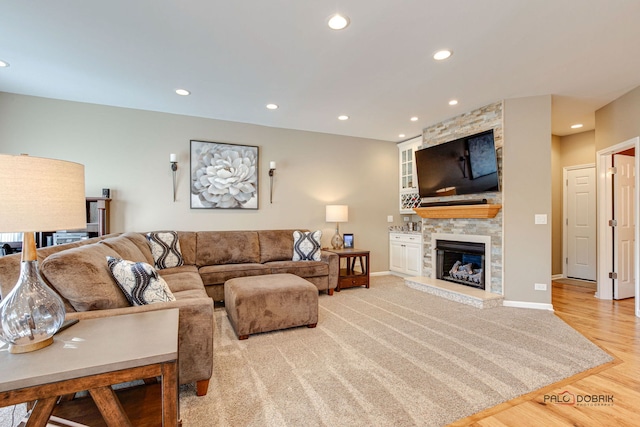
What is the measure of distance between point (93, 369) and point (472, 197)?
439 centimetres

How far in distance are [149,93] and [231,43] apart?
1659mm

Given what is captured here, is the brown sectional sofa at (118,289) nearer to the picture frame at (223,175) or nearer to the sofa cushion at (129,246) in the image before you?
the sofa cushion at (129,246)

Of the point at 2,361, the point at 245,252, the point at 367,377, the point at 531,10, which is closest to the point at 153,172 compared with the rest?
the point at 245,252

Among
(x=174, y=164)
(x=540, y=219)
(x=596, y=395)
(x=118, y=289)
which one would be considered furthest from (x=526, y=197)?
(x=174, y=164)

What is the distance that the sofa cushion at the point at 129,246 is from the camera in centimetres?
248

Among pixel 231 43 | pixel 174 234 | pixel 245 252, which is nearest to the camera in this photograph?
pixel 231 43

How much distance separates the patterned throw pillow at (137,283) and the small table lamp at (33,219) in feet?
1.77

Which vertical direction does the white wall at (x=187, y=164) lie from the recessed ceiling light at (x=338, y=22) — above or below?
below

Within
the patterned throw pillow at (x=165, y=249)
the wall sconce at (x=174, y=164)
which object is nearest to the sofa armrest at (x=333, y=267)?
the patterned throw pillow at (x=165, y=249)

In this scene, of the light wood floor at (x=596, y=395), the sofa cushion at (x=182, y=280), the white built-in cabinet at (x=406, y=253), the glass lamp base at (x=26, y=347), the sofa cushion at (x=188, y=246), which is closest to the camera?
the glass lamp base at (x=26, y=347)

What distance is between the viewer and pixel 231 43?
2.48 m

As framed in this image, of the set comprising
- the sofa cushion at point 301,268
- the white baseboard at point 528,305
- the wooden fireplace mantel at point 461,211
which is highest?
the wooden fireplace mantel at point 461,211

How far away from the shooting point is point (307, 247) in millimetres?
4395

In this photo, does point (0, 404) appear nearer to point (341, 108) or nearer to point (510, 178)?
point (341, 108)
